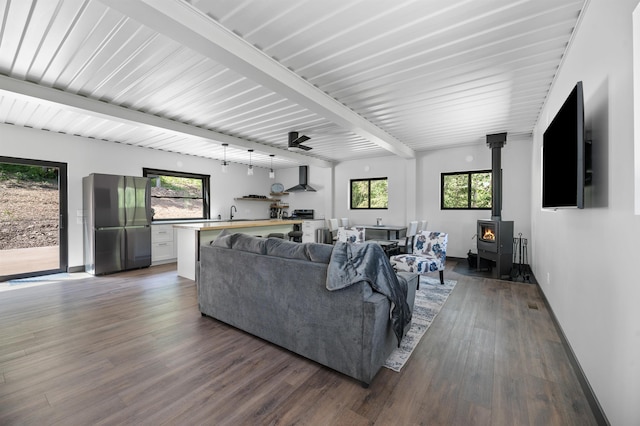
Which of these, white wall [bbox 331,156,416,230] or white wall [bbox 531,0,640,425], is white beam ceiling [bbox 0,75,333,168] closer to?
white wall [bbox 331,156,416,230]

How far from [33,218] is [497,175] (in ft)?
28.4

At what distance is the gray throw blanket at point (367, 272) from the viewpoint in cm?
192

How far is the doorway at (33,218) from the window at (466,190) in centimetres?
783

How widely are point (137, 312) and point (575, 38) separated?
5019mm

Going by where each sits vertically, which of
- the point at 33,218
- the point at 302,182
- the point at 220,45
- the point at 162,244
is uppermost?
the point at 220,45

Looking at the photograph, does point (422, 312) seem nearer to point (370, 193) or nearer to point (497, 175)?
point (497, 175)

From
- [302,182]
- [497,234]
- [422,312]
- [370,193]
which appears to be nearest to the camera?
[422,312]

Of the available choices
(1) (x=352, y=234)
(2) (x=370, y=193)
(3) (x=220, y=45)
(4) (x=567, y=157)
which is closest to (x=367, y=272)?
(4) (x=567, y=157)

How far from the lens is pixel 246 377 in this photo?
2.03m

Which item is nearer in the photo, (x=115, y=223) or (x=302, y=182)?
(x=115, y=223)

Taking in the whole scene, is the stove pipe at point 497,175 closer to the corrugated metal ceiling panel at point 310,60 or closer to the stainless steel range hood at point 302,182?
the corrugated metal ceiling panel at point 310,60

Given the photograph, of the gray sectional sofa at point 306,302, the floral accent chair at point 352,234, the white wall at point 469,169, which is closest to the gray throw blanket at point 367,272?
the gray sectional sofa at point 306,302

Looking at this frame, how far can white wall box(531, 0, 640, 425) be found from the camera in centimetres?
132

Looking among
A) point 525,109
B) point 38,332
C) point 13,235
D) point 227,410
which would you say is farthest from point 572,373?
point 13,235
